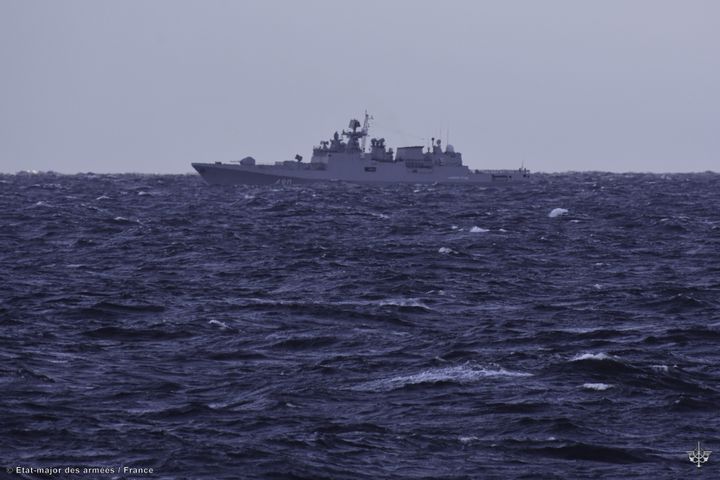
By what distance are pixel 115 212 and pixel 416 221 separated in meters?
21.6

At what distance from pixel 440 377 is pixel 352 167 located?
117 metres

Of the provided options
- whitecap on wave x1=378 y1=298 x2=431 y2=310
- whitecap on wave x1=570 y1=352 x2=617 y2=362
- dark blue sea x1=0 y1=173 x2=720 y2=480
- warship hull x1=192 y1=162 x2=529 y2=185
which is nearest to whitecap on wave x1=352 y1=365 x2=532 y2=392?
dark blue sea x1=0 y1=173 x2=720 y2=480

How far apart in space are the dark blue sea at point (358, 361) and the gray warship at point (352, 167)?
3472 inches

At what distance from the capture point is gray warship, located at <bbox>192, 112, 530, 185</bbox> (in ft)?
445

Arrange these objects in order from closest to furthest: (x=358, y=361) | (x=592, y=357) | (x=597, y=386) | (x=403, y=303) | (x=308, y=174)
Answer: (x=597, y=386) < (x=592, y=357) < (x=358, y=361) < (x=403, y=303) < (x=308, y=174)

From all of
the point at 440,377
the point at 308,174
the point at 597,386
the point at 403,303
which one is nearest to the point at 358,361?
the point at 440,377

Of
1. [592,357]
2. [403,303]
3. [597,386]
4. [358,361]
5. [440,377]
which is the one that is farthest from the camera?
[403,303]

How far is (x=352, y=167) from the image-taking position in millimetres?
136125

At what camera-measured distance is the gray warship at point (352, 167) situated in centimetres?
13550

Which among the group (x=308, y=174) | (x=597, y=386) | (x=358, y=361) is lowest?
(x=358, y=361)

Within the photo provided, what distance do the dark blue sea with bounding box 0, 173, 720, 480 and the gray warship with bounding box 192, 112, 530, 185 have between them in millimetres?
88183

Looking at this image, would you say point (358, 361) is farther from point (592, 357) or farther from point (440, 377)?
point (592, 357)

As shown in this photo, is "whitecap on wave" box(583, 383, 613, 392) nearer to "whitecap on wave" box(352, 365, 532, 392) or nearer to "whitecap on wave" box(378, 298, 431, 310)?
"whitecap on wave" box(352, 365, 532, 392)

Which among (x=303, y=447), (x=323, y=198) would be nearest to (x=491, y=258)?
(x=303, y=447)
